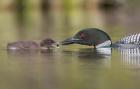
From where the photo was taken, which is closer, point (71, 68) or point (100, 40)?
point (71, 68)

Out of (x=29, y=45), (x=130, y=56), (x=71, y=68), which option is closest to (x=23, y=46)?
(x=29, y=45)

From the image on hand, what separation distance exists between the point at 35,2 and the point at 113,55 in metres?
14.3

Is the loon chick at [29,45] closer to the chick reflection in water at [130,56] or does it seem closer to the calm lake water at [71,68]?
the calm lake water at [71,68]

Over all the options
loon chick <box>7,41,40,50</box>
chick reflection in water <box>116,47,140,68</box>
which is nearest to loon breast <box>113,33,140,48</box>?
chick reflection in water <box>116,47,140,68</box>

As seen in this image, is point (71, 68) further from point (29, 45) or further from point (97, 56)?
point (29, 45)

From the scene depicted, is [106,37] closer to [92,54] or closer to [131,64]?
[92,54]

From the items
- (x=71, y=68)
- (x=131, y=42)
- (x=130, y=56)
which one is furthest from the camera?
(x=131, y=42)

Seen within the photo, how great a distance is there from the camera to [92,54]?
667 cm

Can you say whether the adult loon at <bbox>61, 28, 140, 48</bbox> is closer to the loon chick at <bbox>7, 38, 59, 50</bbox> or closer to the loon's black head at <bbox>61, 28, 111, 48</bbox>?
the loon's black head at <bbox>61, 28, 111, 48</bbox>

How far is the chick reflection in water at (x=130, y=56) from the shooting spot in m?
5.84

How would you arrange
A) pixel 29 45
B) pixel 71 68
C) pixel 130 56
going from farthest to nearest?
pixel 29 45
pixel 130 56
pixel 71 68

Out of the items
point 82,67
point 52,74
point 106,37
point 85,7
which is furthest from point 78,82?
point 85,7

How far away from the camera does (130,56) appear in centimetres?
641

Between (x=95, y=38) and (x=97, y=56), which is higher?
(x=95, y=38)
